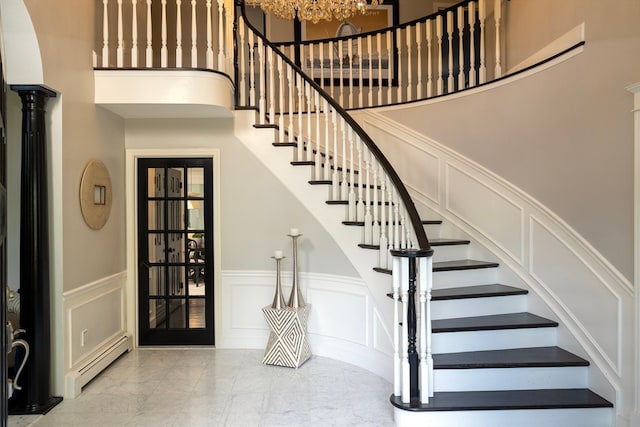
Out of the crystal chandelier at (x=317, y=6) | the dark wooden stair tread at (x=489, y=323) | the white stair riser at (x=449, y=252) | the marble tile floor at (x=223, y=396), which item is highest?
the crystal chandelier at (x=317, y=6)

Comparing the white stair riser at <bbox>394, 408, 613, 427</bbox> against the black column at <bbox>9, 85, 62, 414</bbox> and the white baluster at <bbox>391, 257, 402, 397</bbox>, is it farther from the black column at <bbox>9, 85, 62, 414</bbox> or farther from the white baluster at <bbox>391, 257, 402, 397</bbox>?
the black column at <bbox>9, 85, 62, 414</bbox>

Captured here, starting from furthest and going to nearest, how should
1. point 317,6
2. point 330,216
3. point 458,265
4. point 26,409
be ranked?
point 317,6, point 330,216, point 458,265, point 26,409

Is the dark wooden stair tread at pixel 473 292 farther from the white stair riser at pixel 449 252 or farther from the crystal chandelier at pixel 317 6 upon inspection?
the crystal chandelier at pixel 317 6

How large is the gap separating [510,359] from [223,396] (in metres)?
2.11

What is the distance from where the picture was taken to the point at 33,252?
2961 mm

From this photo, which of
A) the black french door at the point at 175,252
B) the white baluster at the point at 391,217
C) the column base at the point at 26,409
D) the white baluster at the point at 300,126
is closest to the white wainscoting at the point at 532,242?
the white baluster at the point at 391,217

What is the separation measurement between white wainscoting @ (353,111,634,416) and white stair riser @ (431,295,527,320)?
18cm

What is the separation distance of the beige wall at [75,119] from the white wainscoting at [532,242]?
2850mm

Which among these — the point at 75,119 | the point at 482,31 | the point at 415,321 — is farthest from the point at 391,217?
the point at 75,119

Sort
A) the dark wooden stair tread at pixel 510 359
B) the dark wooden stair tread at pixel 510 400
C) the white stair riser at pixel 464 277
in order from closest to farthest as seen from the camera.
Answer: the dark wooden stair tread at pixel 510 400, the dark wooden stair tread at pixel 510 359, the white stair riser at pixel 464 277

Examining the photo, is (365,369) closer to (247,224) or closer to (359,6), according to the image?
(247,224)

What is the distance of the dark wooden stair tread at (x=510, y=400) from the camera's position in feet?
8.59

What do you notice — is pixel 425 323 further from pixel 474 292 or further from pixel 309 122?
pixel 309 122

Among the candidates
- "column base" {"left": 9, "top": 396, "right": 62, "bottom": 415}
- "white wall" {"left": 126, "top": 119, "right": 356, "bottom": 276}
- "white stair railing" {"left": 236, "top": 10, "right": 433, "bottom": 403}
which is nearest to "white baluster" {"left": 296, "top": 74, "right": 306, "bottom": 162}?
"white stair railing" {"left": 236, "top": 10, "right": 433, "bottom": 403}
